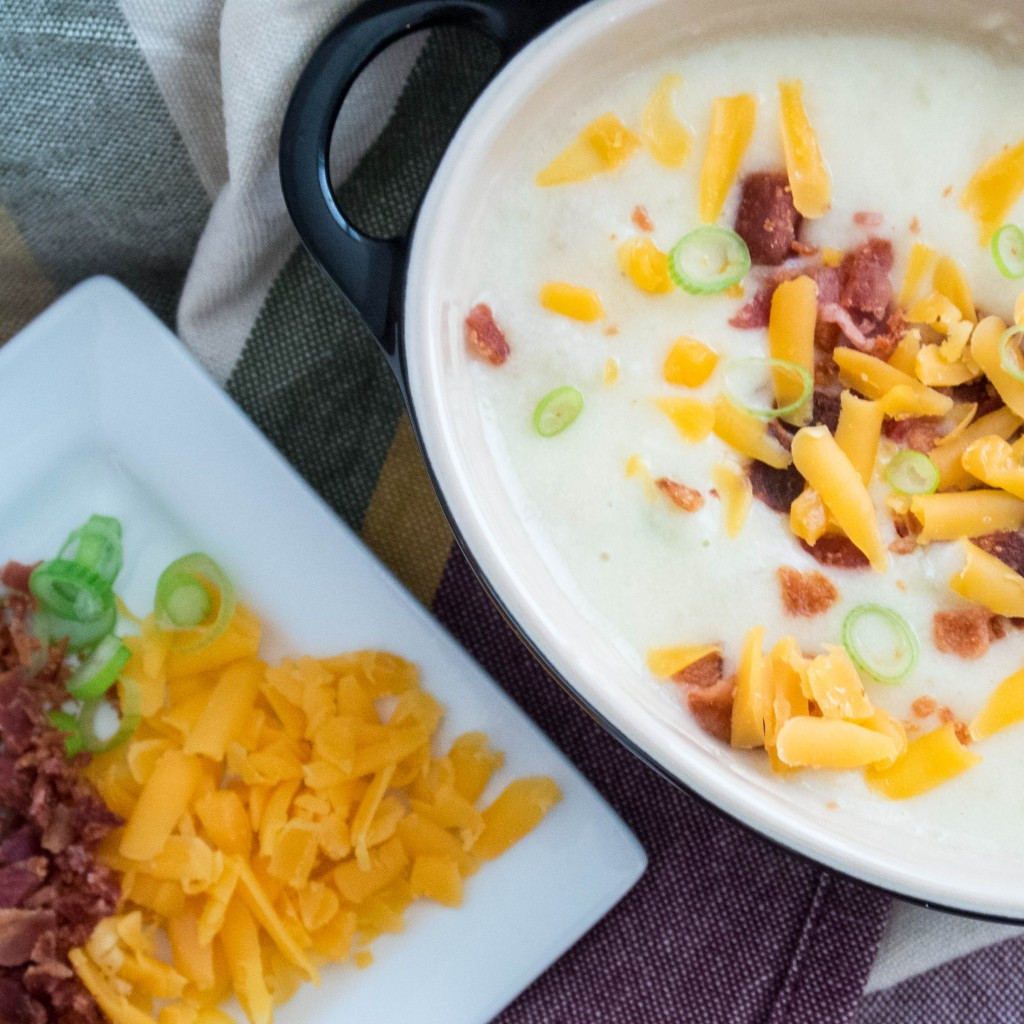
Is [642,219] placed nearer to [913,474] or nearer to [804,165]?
[804,165]

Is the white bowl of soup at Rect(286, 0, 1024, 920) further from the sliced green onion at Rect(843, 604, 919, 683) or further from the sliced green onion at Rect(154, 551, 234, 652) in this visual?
the sliced green onion at Rect(154, 551, 234, 652)

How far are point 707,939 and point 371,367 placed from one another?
64 centimetres

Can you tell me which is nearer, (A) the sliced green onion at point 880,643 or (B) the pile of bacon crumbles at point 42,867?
(A) the sliced green onion at point 880,643

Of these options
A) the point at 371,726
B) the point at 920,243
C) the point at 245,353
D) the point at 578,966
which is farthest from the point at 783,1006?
the point at 245,353

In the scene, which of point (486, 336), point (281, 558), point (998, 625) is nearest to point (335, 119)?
point (486, 336)

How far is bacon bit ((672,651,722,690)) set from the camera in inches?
32.4

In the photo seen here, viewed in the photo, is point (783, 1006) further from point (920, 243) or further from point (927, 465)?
point (920, 243)

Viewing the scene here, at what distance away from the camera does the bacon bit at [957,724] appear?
823 mm

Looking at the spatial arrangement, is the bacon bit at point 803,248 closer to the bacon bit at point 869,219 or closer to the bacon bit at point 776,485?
the bacon bit at point 869,219

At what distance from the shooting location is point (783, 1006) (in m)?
1.02

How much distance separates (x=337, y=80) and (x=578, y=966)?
0.81 m

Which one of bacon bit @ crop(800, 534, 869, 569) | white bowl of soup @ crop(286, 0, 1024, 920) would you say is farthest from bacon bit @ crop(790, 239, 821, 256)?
bacon bit @ crop(800, 534, 869, 569)

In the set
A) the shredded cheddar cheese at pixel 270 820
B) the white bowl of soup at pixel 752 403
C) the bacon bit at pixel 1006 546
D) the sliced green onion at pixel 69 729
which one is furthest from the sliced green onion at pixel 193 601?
the bacon bit at pixel 1006 546

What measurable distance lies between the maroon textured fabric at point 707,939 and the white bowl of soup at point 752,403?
239mm
